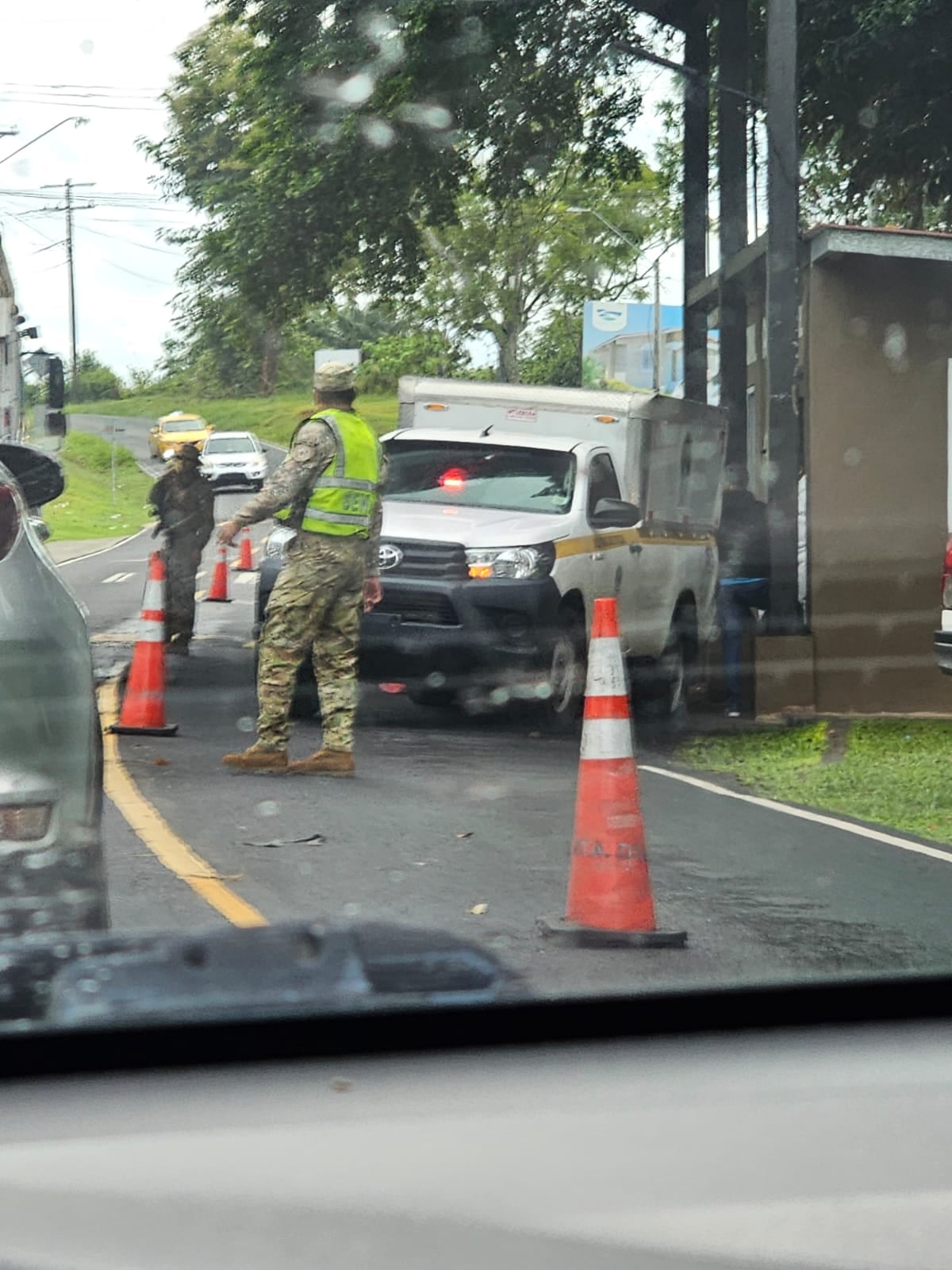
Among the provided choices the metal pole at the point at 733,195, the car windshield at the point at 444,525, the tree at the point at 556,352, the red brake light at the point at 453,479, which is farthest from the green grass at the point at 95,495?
the metal pole at the point at 733,195

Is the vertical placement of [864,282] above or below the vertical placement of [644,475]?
above

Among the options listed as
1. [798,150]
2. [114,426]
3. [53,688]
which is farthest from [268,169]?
[798,150]

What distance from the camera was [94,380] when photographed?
254cm

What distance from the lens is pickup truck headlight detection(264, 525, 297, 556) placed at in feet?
20.2

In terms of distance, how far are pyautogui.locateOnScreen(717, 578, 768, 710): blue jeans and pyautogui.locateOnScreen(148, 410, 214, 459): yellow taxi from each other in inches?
159

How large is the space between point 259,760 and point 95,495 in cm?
155

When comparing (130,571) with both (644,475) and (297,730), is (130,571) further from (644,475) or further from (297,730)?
(644,475)

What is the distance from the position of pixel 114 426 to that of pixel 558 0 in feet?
4.66

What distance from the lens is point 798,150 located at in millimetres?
4910

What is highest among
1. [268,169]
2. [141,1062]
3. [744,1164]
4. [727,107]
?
[727,107]

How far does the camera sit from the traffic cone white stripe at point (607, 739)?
14.7ft

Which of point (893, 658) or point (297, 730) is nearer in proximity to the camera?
point (297, 730)

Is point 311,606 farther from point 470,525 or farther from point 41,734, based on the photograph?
point 41,734

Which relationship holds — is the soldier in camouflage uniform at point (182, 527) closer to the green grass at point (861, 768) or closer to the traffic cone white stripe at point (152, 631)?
the traffic cone white stripe at point (152, 631)
